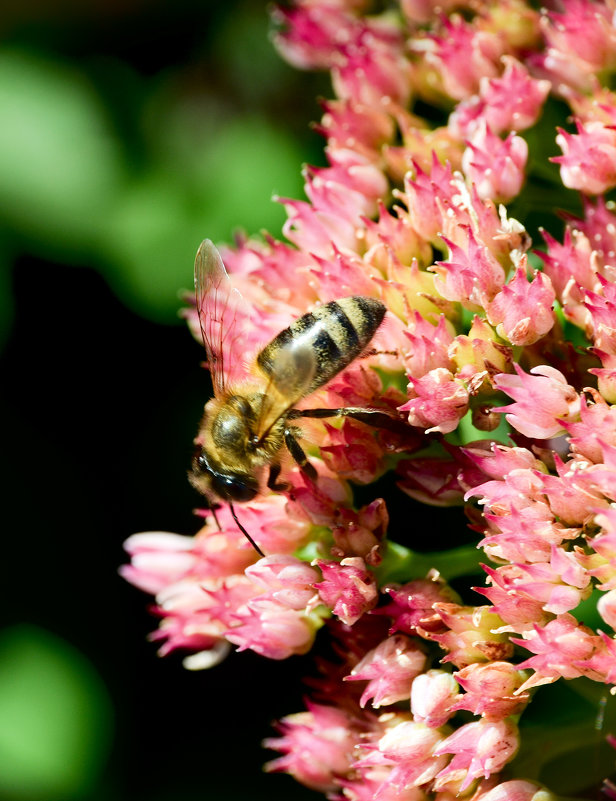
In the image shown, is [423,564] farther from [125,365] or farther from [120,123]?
[120,123]

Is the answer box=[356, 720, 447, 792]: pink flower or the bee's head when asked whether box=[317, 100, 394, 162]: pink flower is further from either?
box=[356, 720, 447, 792]: pink flower

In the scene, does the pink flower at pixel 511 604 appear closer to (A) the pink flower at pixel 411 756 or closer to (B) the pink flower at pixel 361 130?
(A) the pink flower at pixel 411 756

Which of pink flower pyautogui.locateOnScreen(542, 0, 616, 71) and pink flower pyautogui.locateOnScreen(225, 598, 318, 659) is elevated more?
pink flower pyautogui.locateOnScreen(542, 0, 616, 71)

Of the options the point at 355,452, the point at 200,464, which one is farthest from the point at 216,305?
the point at 355,452

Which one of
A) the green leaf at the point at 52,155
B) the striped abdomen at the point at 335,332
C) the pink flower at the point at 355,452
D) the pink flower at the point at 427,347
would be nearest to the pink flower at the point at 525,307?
the pink flower at the point at 427,347

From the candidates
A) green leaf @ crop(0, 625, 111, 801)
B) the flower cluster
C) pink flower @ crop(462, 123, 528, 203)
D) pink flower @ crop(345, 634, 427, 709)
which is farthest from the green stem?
green leaf @ crop(0, 625, 111, 801)
